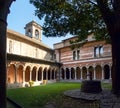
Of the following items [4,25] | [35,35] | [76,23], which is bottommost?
[4,25]

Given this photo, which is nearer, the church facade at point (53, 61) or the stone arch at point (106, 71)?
the church facade at point (53, 61)

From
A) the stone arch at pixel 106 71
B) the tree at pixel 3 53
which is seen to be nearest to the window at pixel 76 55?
the stone arch at pixel 106 71

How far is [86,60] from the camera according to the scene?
38156 millimetres

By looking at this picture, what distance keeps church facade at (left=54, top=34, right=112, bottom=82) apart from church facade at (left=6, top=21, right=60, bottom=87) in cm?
219

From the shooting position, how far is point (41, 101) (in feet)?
35.4

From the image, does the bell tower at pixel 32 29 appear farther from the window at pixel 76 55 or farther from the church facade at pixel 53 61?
the window at pixel 76 55

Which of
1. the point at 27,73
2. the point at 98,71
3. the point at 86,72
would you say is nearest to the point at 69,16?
the point at 27,73

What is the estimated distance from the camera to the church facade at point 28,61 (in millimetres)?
28542

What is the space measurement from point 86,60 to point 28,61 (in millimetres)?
11251

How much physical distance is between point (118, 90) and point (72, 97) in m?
2.29

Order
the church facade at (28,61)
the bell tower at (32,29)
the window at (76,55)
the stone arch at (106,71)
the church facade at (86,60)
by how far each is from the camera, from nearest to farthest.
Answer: the church facade at (28,61), the church facade at (86,60), the stone arch at (106,71), the window at (76,55), the bell tower at (32,29)

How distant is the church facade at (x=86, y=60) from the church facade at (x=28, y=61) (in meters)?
2.19

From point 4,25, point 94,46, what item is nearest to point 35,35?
Answer: point 94,46

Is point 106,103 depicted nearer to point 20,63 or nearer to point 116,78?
point 116,78
